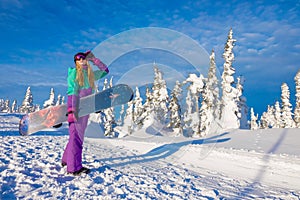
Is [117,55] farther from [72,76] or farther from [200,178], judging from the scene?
[200,178]

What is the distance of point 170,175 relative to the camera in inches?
215

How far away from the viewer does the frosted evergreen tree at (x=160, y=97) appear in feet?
127

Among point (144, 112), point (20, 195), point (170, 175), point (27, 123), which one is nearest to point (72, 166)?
point (20, 195)

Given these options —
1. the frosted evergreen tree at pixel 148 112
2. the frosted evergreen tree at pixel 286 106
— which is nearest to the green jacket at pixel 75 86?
the frosted evergreen tree at pixel 148 112

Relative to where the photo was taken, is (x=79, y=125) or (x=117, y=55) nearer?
(x=79, y=125)

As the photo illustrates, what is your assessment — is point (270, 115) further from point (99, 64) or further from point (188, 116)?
point (99, 64)

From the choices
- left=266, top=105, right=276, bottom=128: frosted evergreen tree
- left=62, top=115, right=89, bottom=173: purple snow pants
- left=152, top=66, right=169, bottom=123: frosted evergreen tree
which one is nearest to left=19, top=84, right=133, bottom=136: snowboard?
left=62, top=115, right=89, bottom=173: purple snow pants

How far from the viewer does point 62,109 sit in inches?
233

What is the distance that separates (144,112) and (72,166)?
122 feet

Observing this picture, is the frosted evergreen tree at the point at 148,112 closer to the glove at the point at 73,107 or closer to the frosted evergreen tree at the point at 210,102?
the frosted evergreen tree at the point at 210,102

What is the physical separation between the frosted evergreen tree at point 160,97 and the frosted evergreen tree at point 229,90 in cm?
1057

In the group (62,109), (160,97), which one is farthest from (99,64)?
(160,97)

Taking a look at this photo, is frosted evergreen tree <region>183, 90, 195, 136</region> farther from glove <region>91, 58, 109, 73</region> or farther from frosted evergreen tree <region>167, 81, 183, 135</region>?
glove <region>91, 58, 109, 73</region>

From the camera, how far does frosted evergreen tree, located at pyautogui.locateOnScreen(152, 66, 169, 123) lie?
127ft
